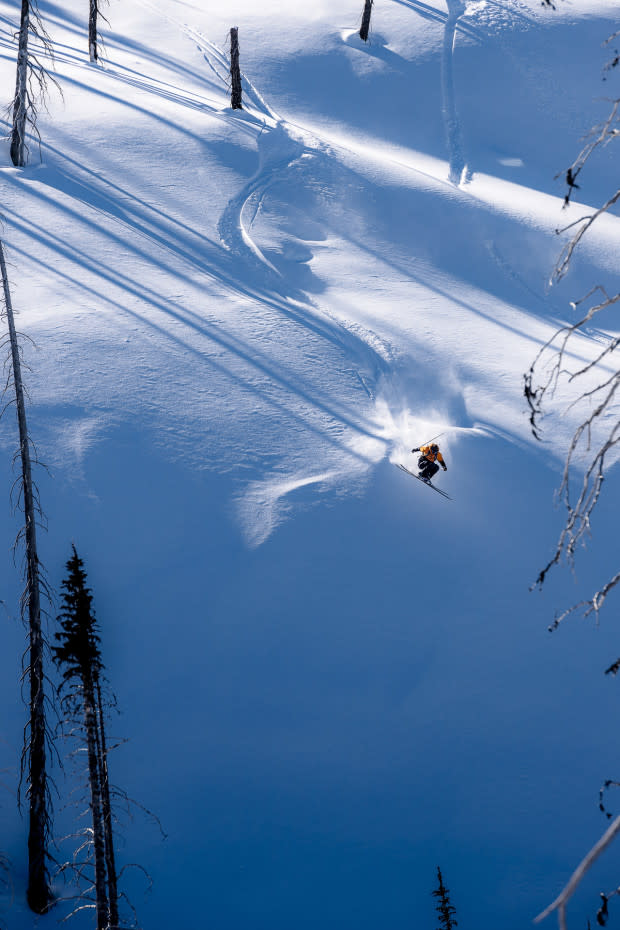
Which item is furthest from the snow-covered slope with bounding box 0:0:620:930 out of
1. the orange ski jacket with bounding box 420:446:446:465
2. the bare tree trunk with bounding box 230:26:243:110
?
the bare tree trunk with bounding box 230:26:243:110

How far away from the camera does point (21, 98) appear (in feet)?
65.5

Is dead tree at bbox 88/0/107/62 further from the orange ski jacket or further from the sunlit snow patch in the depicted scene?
the orange ski jacket

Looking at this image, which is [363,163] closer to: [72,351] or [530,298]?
[530,298]

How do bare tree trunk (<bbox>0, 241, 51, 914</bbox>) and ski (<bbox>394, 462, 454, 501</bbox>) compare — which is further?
ski (<bbox>394, 462, 454, 501</bbox>)

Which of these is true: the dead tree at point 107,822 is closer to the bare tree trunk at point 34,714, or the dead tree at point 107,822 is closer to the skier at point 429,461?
the bare tree trunk at point 34,714

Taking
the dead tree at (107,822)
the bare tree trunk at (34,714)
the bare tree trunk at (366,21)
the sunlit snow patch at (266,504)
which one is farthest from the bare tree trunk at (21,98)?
the dead tree at (107,822)

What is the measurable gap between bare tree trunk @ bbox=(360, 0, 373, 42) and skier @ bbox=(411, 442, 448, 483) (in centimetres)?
2163

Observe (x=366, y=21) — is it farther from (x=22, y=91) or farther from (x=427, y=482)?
(x=427, y=482)

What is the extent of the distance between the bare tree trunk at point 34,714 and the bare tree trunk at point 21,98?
10.5m

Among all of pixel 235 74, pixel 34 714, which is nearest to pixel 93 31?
pixel 235 74

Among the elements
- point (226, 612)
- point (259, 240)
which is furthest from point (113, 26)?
point (226, 612)

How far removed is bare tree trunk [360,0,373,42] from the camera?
30047 millimetres

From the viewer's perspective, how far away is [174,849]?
40.6ft

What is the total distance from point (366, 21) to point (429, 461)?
72.5 feet
